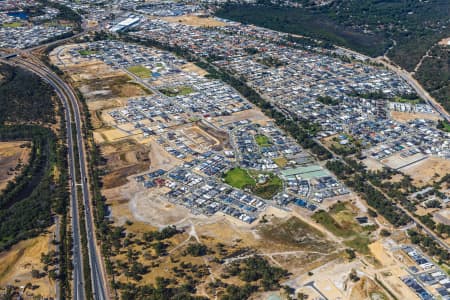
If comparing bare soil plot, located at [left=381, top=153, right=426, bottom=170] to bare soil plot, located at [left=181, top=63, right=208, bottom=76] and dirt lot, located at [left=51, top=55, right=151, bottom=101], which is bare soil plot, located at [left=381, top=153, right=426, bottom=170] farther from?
dirt lot, located at [left=51, top=55, right=151, bottom=101]

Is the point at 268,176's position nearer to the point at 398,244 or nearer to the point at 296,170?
the point at 296,170

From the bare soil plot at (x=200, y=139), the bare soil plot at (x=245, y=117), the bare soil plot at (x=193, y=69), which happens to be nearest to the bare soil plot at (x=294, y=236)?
the bare soil plot at (x=200, y=139)

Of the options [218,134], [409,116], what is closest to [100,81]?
[218,134]

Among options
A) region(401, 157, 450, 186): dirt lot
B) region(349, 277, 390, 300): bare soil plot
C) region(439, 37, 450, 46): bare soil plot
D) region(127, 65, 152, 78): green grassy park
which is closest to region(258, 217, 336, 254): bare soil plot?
region(349, 277, 390, 300): bare soil plot

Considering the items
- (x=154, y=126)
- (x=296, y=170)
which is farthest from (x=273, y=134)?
(x=154, y=126)

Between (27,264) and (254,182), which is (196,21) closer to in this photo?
(254,182)

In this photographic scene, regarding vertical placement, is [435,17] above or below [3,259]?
above

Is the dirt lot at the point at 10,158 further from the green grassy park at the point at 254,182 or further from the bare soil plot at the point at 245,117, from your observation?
the bare soil plot at the point at 245,117

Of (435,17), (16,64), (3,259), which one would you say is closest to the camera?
(3,259)
